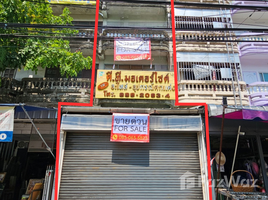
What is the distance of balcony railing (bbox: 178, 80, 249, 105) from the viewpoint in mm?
8539

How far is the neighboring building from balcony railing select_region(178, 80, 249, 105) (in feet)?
0.16

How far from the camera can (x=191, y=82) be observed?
28.7 feet

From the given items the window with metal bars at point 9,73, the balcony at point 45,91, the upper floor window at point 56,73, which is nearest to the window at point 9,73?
the window with metal bars at point 9,73

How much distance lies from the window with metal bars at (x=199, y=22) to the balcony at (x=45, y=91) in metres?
6.17

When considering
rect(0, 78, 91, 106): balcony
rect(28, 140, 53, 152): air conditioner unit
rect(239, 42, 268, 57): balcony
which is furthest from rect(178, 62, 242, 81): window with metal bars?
rect(28, 140, 53, 152): air conditioner unit

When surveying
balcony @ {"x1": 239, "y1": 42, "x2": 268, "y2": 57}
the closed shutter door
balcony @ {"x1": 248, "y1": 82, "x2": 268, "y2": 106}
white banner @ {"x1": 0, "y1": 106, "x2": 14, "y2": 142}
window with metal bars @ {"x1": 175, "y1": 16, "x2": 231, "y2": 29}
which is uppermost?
window with metal bars @ {"x1": 175, "y1": 16, "x2": 231, "y2": 29}

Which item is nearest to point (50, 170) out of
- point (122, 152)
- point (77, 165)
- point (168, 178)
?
point (77, 165)

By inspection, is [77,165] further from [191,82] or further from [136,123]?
[191,82]

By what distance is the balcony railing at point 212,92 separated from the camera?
28.0 feet

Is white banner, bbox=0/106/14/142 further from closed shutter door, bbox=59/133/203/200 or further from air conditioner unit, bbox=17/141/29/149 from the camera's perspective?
air conditioner unit, bbox=17/141/29/149

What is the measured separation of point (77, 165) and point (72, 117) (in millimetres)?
1499

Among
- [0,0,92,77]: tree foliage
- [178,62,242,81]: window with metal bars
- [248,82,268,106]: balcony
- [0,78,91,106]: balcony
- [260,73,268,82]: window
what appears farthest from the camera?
[260,73,268,82]: window

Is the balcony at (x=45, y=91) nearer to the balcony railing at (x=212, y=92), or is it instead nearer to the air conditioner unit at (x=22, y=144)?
the air conditioner unit at (x=22, y=144)

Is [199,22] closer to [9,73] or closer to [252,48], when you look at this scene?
[252,48]
